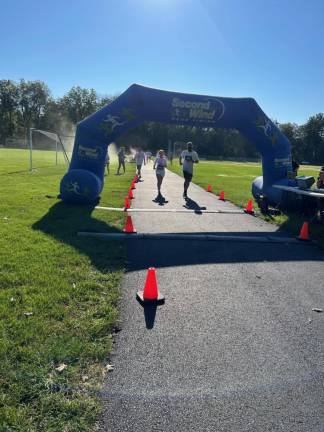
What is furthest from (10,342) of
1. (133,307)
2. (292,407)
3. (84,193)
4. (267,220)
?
(267,220)

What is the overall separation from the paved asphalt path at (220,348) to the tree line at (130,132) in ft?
264

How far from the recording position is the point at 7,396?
8.80ft

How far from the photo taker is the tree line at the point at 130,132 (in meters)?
89.1

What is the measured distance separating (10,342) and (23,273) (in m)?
1.82

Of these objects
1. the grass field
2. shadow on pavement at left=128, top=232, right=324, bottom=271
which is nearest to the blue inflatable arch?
the grass field

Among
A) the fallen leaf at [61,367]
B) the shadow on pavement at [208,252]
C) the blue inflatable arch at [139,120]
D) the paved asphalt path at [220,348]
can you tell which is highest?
the blue inflatable arch at [139,120]

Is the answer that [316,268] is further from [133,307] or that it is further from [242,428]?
[242,428]

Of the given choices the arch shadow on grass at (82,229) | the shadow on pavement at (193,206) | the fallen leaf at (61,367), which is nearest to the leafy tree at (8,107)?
the shadow on pavement at (193,206)

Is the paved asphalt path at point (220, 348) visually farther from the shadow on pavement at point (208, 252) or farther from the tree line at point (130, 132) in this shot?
the tree line at point (130, 132)

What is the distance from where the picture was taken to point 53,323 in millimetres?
3838

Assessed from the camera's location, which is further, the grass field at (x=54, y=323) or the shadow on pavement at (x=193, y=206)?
the shadow on pavement at (x=193, y=206)

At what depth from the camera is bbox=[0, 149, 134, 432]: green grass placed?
264 centimetres

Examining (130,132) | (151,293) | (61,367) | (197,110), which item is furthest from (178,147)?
(61,367)

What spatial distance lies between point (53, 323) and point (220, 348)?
1.76m
